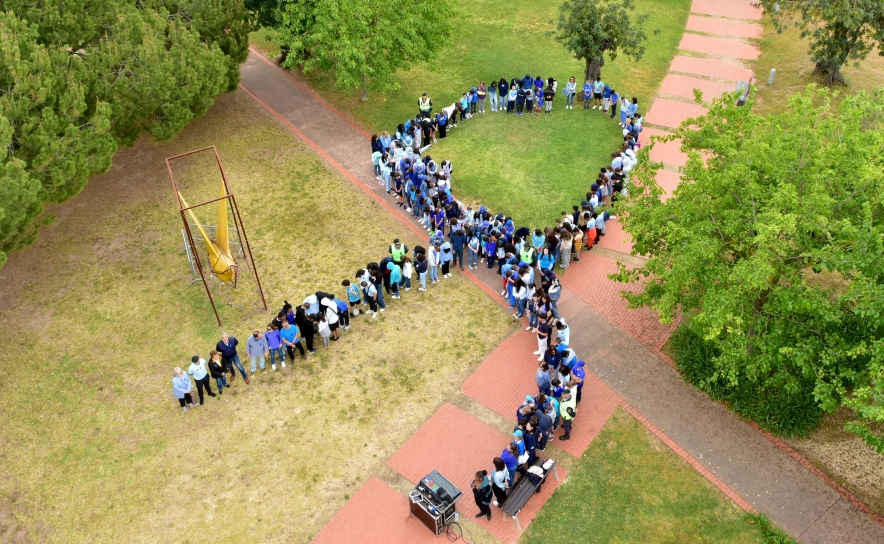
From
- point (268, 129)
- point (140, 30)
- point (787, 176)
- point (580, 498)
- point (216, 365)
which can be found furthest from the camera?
point (268, 129)

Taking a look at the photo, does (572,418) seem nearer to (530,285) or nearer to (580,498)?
(580,498)

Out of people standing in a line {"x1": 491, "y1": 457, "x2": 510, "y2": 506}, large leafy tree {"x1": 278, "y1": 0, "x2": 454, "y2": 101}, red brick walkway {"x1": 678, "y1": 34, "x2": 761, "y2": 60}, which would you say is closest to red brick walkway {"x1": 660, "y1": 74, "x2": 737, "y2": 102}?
red brick walkway {"x1": 678, "y1": 34, "x2": 761, "y2": 60}

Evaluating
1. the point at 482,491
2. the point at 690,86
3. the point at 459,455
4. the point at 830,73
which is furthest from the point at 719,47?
the point at 482,491

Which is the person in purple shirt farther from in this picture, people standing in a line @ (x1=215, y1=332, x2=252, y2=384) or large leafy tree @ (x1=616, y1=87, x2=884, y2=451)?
large leafy tree @ (x1=616, y1=87, x2=884, y2=451)

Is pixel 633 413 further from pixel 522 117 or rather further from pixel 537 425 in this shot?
pixel 522 117

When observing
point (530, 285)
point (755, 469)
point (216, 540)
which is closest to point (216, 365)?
point (216, 540)

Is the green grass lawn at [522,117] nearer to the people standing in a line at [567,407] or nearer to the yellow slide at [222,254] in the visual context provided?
the yellow slide at [222,254]
